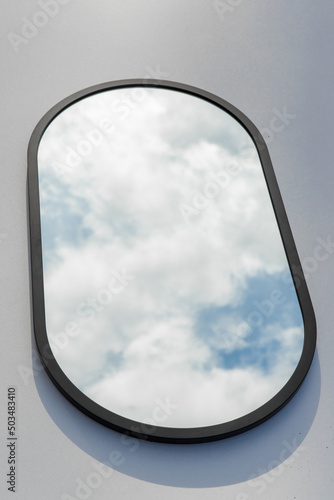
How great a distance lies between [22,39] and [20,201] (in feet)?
2.32

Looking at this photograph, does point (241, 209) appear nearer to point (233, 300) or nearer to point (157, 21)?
point (233, 300)

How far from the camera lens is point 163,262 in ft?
5.41

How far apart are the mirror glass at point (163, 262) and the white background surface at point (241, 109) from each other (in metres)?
0.07

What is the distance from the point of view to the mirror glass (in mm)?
1446

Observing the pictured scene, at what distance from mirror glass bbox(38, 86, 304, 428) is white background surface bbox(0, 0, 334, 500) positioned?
7 cm

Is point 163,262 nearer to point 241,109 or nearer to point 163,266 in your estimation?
point 163,266

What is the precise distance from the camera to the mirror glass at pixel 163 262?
1.45 metres

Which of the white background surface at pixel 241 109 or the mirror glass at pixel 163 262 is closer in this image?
the white background surface at pixel 241 109

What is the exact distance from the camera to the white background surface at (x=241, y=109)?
4.37 feet

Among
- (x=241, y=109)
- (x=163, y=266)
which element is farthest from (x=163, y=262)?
(x=241, y=109)

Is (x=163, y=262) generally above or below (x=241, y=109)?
below

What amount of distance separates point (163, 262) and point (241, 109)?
69 centimetres

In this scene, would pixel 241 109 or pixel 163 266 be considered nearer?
pixel 163 266

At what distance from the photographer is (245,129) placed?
195 centimetres
